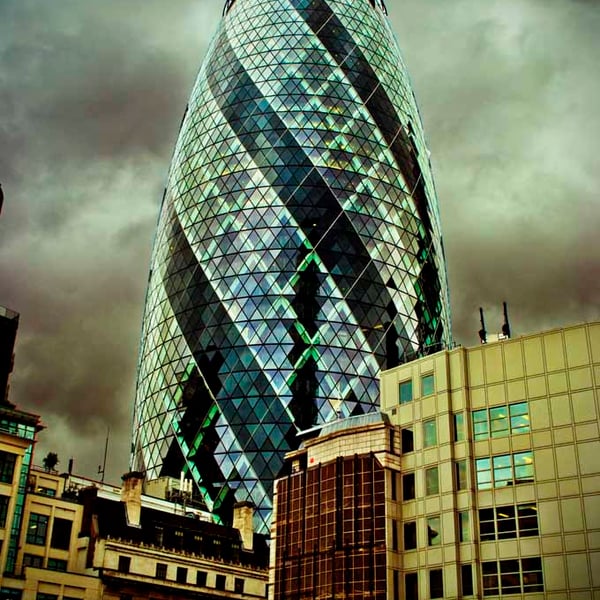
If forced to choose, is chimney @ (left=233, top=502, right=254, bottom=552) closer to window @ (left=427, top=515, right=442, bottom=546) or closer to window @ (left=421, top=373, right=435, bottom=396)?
window @ (left=421, top=373, right=435, bottom=396)

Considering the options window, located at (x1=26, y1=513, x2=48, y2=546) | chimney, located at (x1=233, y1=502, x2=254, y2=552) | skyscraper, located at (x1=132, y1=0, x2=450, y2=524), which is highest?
skyscraper, located at (x1=132, y1=0, x2=450, y2=524)

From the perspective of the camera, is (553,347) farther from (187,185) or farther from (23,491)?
(187,185)

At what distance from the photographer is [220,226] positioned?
74750 millimetres

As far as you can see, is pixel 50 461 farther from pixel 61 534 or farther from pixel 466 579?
pixel 466 579

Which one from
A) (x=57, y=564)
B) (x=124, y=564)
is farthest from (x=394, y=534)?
(x=57, y=564)

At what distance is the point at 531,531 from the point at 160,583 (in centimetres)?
2178

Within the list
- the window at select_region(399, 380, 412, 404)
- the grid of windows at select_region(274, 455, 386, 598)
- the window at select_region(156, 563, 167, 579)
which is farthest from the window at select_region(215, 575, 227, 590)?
the window at select_region(399, 380, 412, 404)

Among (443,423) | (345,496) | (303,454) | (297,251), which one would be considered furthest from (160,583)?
(297,251)

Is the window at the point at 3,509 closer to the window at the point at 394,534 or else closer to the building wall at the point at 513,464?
the window at the point at 394,534

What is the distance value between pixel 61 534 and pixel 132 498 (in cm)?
494

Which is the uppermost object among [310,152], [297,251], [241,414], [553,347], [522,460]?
[310,152]

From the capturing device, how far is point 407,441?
1526 inches

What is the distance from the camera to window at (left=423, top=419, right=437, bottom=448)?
37.7 metres

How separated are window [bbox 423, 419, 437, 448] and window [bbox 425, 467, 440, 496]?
103cm
